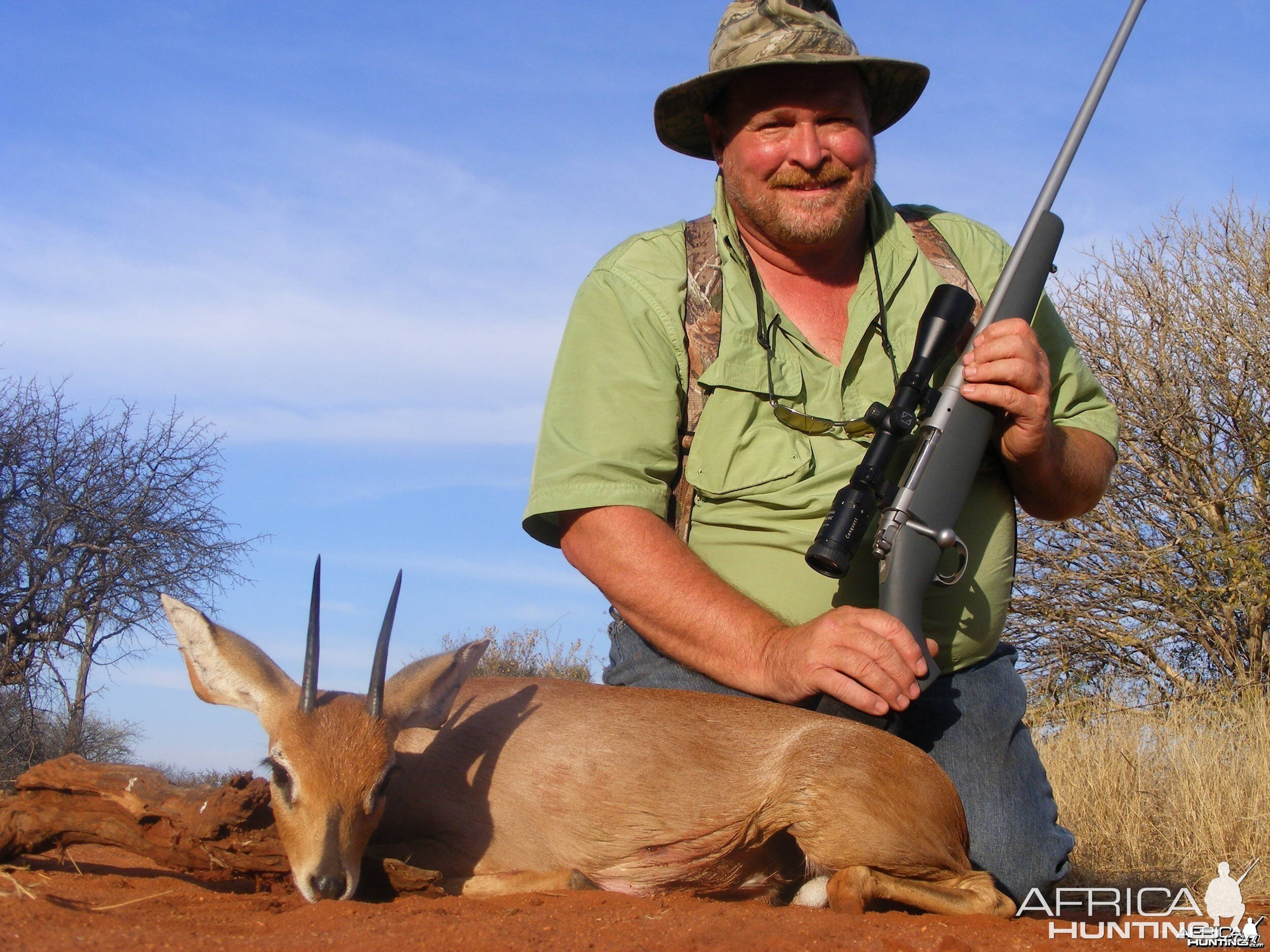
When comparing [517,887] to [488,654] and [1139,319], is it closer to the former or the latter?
[488,654]

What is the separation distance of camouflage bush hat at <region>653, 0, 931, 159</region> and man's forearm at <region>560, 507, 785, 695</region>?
1.96 meters

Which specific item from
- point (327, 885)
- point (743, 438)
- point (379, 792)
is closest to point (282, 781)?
point (379, 792)

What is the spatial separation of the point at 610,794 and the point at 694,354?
1.79 m

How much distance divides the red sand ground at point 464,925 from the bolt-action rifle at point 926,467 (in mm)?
1116

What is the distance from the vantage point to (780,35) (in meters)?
5.00

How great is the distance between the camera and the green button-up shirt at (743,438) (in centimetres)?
469

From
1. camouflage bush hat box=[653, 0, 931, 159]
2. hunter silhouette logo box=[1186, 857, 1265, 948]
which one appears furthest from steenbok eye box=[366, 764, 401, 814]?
camouflage bush hat box=[653, 0, 931, 159]

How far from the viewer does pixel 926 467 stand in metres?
4.41

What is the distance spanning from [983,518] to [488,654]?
7.24 m

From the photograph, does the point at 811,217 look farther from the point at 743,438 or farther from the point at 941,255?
the point at 743,438

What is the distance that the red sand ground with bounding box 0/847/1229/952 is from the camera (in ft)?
9.34

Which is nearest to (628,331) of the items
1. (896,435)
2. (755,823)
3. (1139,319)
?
(896,435)

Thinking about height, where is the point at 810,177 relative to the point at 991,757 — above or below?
above

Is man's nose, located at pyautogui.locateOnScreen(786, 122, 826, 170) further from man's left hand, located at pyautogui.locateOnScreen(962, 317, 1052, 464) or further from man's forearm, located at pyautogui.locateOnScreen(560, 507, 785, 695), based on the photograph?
man's forearm, located at pyautogui.locateOnScreen(560, 507, 785, 695)
